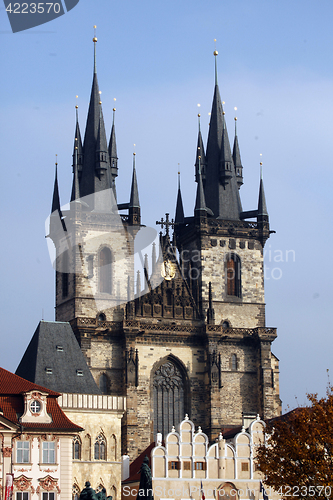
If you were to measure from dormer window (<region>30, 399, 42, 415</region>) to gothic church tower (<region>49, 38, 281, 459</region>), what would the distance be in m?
19.4

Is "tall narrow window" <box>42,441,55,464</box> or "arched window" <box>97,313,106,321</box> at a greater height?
"arched window" <box>97,313,106,321</box>

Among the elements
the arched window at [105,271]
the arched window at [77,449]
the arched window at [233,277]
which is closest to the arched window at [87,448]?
the arched window at [77,449]

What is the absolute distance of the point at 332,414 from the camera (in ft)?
138

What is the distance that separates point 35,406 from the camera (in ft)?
150

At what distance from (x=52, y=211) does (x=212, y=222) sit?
11521 mm

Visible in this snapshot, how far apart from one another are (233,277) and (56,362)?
2234 centimetres

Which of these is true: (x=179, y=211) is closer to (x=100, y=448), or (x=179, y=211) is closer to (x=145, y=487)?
(x=100, y=448)

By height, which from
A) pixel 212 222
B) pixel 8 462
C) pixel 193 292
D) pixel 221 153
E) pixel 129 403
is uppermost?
pixel 221 153

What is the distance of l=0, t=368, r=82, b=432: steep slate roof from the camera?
4503cm

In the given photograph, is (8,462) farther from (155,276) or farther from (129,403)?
(155,276)

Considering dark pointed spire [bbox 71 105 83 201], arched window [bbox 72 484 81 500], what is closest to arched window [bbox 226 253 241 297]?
dark pointed spire [bbox 71 105 83 201]

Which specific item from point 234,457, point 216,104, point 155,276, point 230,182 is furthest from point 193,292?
point 234,457

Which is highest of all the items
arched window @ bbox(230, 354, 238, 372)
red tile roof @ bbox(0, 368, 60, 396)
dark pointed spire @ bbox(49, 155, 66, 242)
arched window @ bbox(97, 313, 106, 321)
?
dark pointed spire @ bbox(49, 155, 66, 242)

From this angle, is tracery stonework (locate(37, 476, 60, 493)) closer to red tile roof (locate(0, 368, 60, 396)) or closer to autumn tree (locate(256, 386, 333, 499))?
red tile roof (locate(0, 368, 60, 396))
